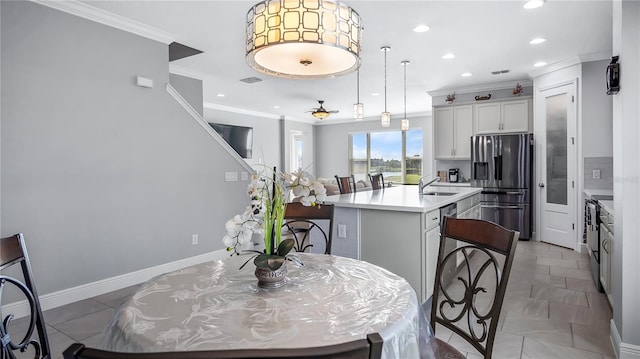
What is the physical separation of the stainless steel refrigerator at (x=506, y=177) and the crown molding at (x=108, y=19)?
16.7 ft

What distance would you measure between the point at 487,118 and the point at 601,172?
2.08 metres

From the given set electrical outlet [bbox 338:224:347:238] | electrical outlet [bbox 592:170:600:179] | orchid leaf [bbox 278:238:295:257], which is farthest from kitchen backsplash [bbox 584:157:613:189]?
orchid leaf [bbox 278:238:295:257]

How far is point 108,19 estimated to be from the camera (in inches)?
134

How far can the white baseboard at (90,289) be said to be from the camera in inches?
113

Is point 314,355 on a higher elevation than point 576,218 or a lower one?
higher

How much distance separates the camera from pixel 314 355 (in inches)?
21.6

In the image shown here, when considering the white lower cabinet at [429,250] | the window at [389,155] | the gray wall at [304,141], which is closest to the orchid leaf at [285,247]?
the white lower cabinet at [429,250]

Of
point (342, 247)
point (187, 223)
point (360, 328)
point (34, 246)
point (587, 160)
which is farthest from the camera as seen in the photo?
point (587, 160)

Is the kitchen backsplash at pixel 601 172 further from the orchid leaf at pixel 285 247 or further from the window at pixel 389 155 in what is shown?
the window at pixel 389 155

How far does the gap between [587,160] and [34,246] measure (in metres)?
6.39

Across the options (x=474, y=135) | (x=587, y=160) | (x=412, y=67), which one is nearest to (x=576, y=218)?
(x=587, y=160)

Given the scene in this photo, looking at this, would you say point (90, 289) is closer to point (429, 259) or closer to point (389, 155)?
point (429, 259)

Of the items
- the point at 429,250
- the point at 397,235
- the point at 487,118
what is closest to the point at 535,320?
the point at 429,250

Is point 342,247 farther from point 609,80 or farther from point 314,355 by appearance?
point 314,355
